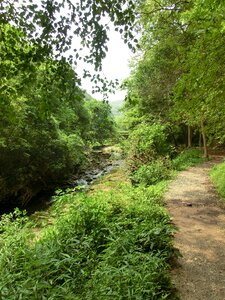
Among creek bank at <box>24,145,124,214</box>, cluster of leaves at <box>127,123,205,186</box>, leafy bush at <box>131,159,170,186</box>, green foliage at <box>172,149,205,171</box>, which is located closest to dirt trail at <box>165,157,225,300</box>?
leafy bush at <box>131,159,170,186</box>

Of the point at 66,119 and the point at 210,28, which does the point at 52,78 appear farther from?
the point at 66,119

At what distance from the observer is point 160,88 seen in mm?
18219

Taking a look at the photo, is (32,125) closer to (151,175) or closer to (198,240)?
(151,175)

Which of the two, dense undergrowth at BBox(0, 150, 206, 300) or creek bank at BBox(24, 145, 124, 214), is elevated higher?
dense undergrowth at BBox(0, 150, 206, 300)

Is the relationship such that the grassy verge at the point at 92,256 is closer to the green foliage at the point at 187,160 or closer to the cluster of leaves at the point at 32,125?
the cluster of leaves at the point at 32,125

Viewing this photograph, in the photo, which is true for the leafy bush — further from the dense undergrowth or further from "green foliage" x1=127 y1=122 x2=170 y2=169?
the dense undergrowth

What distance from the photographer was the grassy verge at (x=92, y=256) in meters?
3.15

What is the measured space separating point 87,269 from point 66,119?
16.7m

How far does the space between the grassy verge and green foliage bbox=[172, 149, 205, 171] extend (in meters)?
9.28

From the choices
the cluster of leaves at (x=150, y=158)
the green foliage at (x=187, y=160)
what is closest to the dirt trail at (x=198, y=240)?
the cluster of leaves at (x=150, y=158)

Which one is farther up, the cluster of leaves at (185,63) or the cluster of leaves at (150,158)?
the cluster of leaves at (185,63)

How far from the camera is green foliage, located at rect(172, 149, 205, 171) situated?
15711mm

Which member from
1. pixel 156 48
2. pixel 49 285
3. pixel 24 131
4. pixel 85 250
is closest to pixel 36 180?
pixel 24 131

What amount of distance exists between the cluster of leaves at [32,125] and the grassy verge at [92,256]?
186 cm
